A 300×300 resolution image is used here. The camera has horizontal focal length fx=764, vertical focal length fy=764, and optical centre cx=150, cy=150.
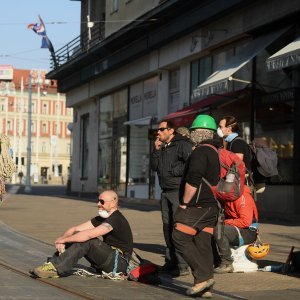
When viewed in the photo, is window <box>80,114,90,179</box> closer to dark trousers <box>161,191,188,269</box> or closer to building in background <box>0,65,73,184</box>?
dark trousers <box>161,191,188,269</box>

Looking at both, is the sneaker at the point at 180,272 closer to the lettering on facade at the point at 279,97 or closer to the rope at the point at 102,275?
the rope at the point at 102,275

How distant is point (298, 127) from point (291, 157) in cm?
79

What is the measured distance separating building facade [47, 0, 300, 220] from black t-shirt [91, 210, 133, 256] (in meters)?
8.09

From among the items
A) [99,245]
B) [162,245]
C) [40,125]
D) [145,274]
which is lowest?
[162,245]

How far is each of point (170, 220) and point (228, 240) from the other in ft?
2.46

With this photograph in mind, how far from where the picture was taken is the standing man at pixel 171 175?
9375 millimetres

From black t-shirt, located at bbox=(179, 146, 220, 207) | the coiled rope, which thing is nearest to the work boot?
black t-shirt, located at bbox=(179, 146, 220, 207)

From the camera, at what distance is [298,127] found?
18984 millimetres

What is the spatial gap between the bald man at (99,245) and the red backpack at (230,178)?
4.07ft

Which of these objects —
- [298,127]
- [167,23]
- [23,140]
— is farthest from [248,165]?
[23,140]

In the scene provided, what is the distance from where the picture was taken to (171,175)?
31.0 feet

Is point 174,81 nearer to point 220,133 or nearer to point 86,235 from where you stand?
point 220,133

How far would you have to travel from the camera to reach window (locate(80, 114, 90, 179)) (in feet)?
128

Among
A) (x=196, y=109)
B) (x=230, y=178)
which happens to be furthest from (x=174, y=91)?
(x=230, y=178)
